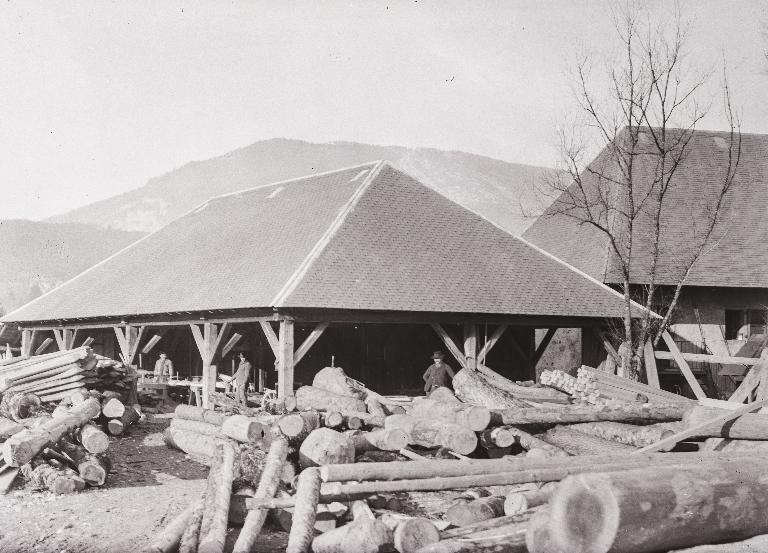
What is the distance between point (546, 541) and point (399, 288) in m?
11.5

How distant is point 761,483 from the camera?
596 cm

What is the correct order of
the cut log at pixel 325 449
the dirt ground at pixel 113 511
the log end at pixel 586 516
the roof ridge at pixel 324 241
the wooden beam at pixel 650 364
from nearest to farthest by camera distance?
the log end at pixel 586 516 < the dirt ground at pixel 113 511 < the cut log at pixel 325 449 < the roof ridge at pixel 324 241 < the wooden beam at pixel 650 364

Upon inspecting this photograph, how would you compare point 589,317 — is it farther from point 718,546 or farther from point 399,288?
point 718,546

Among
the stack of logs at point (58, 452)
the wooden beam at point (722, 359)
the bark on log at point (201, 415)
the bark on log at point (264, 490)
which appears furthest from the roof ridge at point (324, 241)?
the wooden beam at point (722, 359)

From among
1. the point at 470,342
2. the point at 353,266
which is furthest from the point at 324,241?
the point at 470,342

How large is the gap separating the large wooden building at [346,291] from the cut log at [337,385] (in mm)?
1874

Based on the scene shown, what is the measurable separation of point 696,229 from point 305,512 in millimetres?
19154

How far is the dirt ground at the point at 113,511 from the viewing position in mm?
7309

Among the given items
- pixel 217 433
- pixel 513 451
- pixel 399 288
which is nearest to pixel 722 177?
pixel 399 288

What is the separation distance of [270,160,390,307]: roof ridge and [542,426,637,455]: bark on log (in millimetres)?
6609

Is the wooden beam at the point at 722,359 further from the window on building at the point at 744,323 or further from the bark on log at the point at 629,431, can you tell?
the window on building at the point at 744,323

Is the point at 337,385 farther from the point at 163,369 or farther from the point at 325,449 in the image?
the point at 163,369

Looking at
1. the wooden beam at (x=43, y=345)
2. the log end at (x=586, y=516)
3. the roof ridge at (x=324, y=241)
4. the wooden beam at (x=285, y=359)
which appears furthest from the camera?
the wooden beam at (x=43, y=345)

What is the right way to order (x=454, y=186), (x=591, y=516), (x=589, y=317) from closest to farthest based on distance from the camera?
(x=591, y=516), (x=589, y=317), (x=454, y=186)
